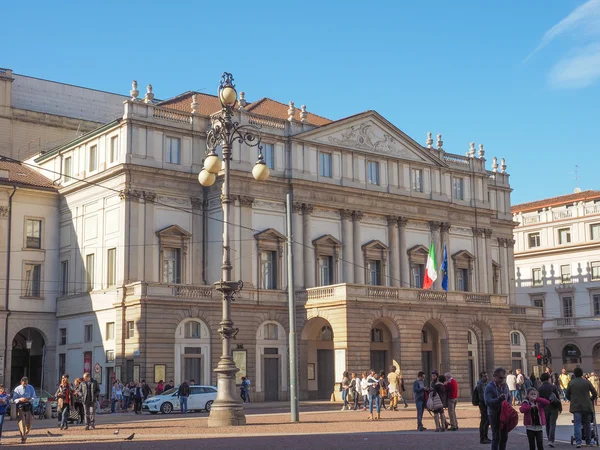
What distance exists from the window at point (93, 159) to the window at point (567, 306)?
4796cm

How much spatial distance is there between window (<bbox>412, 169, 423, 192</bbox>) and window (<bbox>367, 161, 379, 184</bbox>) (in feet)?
11.8

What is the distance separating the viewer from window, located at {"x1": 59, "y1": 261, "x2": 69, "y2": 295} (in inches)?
2302

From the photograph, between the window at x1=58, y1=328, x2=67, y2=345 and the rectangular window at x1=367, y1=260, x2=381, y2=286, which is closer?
the window at x1=58, y1=328, x2=67, y2=345

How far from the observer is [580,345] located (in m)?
82.0

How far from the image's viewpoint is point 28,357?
58750mm

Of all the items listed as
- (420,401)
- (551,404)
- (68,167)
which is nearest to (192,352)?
(68,167)

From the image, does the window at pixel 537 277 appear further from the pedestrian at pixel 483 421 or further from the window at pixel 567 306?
the pedestrian at pixel 483 421

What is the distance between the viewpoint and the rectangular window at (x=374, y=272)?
61.8 metres

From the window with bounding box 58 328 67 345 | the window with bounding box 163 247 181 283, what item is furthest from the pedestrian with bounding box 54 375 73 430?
the window with bounding box 58 328 67 345

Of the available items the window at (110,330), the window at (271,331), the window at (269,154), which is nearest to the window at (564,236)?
the window at (269,154)

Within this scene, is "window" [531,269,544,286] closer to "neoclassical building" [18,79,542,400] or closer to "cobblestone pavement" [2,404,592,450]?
"neoclassical building" [18,79,542,400]

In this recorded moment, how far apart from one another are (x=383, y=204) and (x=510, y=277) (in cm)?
1706

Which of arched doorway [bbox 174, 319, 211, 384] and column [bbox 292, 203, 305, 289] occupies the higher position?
column [bbox 292, 203, 305, 289]

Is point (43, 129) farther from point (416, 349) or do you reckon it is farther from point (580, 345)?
point (580, 345)
